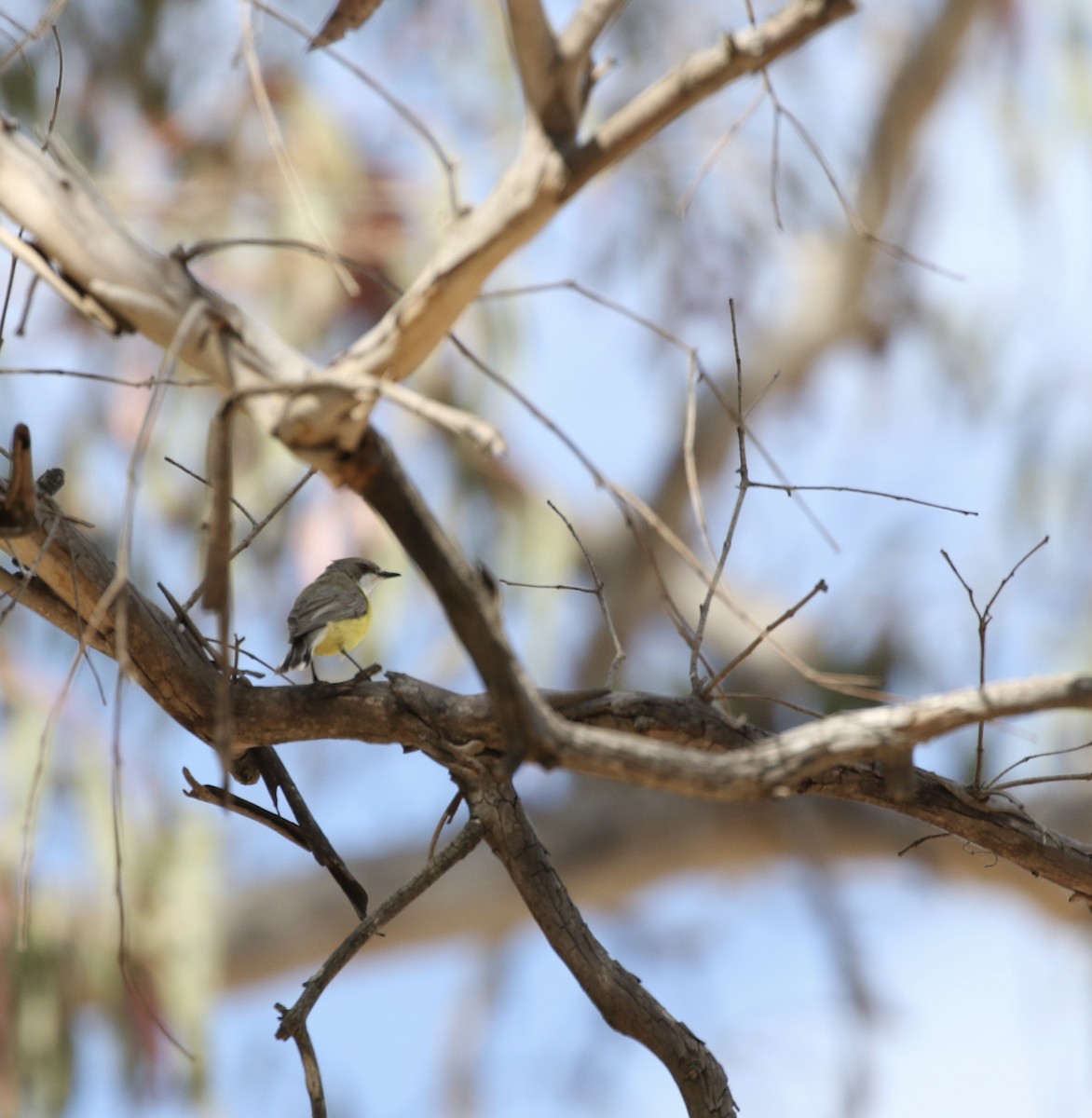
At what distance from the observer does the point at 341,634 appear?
2061 millimetres

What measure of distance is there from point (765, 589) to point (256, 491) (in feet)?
8.65

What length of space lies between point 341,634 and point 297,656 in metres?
0.16

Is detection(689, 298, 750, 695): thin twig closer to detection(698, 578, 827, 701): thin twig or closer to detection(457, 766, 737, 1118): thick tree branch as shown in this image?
detection(698, 578, 827, 701): thin twig

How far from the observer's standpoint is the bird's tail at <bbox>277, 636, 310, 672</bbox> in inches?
74.2

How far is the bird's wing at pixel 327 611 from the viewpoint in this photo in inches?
77.2

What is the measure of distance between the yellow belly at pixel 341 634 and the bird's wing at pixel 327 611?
15 mm

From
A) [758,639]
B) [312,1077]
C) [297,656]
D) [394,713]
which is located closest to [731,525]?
[758,639]

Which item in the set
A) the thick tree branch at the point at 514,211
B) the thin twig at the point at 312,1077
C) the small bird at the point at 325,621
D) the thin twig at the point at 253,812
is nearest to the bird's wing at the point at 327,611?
the small bird at the point at 325,621

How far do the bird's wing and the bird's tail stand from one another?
0.05 ft

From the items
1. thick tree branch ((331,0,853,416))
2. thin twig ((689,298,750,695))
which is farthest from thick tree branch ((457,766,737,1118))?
thick tree branch ((331,0,853,416))

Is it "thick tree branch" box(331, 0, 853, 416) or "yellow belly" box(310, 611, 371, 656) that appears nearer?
"thick tree branch" box(331, 0, 853, 416)

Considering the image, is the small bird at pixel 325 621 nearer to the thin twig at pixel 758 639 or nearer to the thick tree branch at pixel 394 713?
the thick tree branch at pixel 394 713

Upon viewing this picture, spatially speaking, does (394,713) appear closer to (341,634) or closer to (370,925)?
(370,925)

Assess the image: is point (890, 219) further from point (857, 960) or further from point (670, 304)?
point (857, 960)
